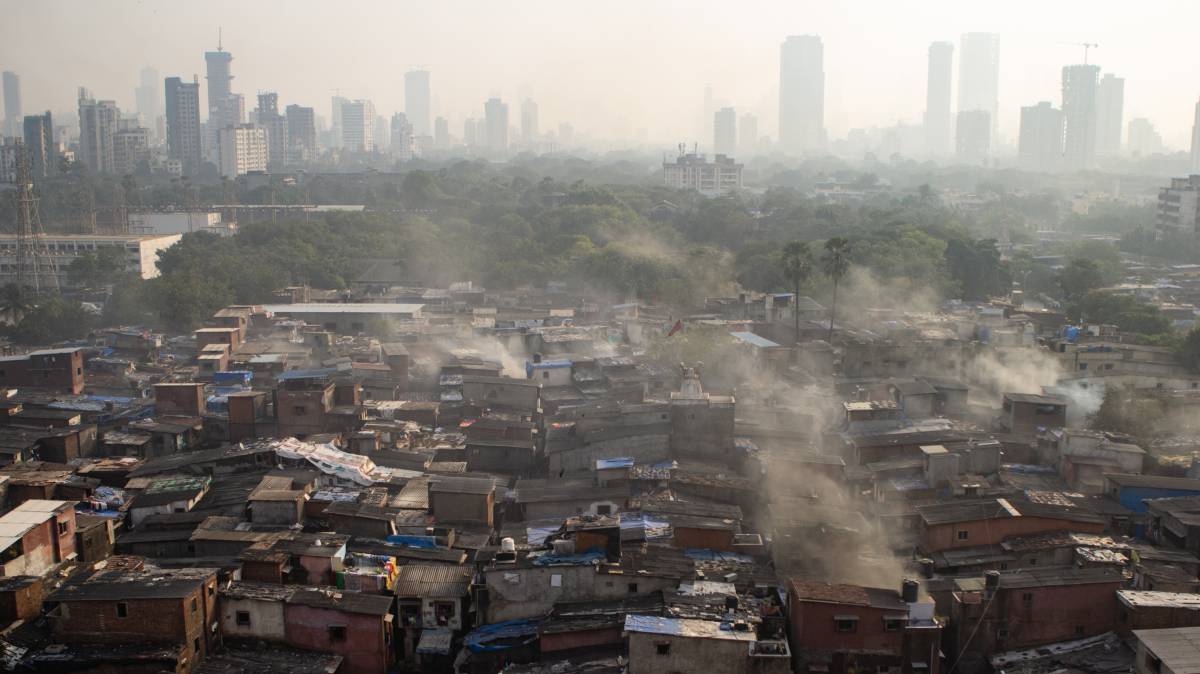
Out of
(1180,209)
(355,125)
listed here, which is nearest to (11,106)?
(355,125)

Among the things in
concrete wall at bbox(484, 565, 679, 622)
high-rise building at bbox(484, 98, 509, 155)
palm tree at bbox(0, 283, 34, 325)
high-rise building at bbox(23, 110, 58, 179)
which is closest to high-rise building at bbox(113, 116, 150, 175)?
high-rise building at bbox(23, 110, 58, 179)

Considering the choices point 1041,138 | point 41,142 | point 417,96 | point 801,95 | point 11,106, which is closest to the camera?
point 41,142

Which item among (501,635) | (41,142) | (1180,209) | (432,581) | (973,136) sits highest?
(973,136)

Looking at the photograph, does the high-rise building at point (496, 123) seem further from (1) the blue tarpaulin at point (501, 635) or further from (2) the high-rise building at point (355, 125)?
(1) the blue tarpaulin at point (501, 635)

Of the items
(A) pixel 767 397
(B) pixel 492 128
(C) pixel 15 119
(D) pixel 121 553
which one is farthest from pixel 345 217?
(B) pixel 492 128

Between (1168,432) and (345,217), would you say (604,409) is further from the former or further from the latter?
(345,217)

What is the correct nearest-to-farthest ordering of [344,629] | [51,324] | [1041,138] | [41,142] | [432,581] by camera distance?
[344,629] < [432,581] < [51,324] < [41,142] < [1041,138]

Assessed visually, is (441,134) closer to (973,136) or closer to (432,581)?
(973,136)
